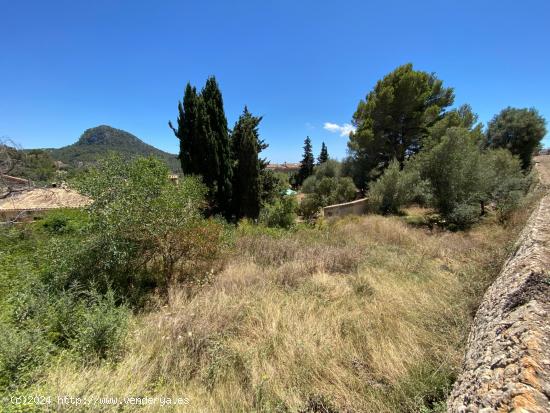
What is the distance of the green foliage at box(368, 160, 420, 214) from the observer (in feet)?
43.2

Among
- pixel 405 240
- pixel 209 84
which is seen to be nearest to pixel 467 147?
pixel 405 240

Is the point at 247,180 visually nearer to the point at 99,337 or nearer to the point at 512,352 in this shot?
the point at 99,337

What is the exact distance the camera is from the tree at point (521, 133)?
68.0 feet

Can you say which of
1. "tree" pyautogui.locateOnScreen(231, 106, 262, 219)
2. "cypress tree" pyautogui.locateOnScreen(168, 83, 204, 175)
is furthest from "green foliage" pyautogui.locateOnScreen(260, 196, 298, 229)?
"cypress tree" pyautogui.locateOnScreen(168, 83, 204, 175)

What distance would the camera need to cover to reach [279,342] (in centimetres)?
299

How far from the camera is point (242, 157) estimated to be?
1233 centimetres

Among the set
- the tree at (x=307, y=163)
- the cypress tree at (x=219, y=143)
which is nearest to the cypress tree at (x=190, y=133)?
the cypress tree at (x=219, y=143)

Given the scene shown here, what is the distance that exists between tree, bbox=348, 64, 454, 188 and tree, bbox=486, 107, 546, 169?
7.89 m

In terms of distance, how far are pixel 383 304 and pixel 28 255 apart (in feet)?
21.7

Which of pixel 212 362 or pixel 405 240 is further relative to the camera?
pixel 405 240

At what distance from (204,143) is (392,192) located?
1071 cm

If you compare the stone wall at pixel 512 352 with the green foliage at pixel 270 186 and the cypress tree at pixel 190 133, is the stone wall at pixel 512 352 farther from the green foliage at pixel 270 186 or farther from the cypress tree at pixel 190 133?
the green foliage at pixel 270 186

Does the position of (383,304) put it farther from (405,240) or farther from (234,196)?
(234,196)

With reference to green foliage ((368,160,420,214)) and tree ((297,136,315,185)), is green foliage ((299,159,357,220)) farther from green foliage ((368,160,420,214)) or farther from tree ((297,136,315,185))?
tree ((297,136,315,185))
